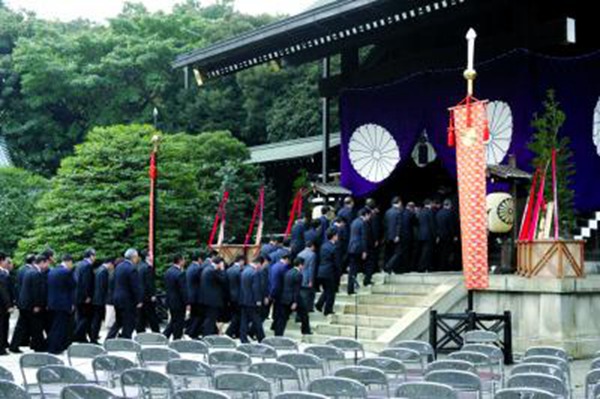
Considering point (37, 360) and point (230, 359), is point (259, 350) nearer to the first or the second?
point (230, 359)

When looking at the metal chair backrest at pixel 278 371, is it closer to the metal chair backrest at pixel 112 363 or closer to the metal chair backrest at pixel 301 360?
the metal chair backrest at pixel 301 360

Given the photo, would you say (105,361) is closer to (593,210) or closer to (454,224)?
(454,224)

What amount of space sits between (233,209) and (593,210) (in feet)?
33.0

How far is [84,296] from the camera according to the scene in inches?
576

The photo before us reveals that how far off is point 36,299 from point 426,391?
8.62m

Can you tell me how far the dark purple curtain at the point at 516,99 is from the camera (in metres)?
16.1

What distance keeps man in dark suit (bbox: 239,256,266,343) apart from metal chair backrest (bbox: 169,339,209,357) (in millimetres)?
4761

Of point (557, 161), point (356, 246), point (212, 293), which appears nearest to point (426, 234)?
point (356, 246)

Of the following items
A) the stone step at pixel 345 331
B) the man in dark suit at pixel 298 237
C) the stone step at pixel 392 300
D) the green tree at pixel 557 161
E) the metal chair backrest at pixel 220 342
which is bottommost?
the stone step at pixel 345 331

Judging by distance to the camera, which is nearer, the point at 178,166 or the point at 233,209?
the point at 178,166

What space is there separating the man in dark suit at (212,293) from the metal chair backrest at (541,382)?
328 inches

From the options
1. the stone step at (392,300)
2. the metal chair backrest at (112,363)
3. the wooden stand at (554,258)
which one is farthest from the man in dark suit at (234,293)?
the metal chair backrest at (112,363)

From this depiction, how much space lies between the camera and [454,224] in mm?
16453

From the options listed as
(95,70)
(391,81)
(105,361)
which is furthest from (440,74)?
(95,70)
